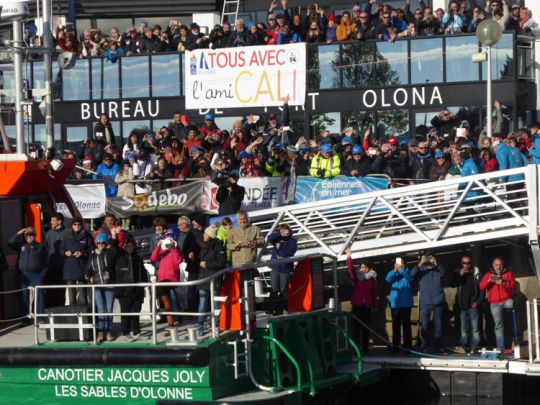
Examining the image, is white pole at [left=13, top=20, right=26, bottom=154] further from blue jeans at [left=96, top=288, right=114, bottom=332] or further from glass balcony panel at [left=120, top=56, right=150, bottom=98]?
glass balcony panel at [left=120, top=56, right=150, bottom=98]

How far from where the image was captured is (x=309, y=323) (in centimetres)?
1845

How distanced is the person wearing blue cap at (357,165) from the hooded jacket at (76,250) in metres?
6.57

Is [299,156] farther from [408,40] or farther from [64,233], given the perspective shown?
→ [64,233]

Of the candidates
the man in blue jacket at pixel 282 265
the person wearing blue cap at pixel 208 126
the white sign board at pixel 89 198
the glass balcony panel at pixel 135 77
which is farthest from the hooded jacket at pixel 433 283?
the glass balcony panel at pixel 135 77

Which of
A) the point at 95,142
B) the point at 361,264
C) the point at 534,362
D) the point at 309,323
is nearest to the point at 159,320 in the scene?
the point at 309,323

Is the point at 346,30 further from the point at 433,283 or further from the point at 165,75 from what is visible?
the point at 433,283

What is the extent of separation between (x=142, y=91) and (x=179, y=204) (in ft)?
24.7

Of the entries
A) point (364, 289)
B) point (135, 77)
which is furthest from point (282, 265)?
point (135, 77)

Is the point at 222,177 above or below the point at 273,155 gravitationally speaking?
below

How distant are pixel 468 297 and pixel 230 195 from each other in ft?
16.2

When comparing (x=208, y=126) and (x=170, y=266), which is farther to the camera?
(x=208, y=126)

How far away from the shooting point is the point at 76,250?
1892 cm

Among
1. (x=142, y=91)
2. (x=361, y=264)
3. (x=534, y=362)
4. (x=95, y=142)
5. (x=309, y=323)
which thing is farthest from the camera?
(x=142, y=91)

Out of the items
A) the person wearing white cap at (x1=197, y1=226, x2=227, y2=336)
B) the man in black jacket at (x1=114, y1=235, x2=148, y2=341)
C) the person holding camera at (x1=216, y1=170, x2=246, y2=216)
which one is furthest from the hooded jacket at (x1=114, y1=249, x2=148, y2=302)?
the person holding camera at (x1=216, y1=170, x2=246, y2=216)
